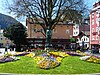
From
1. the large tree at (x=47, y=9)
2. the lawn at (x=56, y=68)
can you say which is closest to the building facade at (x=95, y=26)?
the large tree at (x=47, y=9)

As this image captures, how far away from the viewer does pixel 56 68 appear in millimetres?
17391

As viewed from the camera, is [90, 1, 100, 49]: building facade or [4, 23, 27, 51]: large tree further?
[90, 1, 100, 49]: building facade

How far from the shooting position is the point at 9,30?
228 ft

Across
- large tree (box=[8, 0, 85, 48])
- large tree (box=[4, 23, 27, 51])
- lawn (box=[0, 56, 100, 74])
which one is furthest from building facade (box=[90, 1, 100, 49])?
lawn (box=[0, 56, 100, 74])

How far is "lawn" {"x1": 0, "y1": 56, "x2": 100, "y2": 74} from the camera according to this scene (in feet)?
54.5

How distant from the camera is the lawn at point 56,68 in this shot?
1662cm

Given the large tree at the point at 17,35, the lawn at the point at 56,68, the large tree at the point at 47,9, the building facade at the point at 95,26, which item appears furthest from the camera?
the building facade at the point at 95,26

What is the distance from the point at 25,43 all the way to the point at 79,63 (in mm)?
52615

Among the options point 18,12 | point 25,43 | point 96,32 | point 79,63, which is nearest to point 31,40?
point 25,43

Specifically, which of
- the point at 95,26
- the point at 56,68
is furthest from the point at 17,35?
the point at 56,68

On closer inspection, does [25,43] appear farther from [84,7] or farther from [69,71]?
[69,71]

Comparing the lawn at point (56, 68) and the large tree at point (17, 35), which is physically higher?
the large tree at point (17, 35)

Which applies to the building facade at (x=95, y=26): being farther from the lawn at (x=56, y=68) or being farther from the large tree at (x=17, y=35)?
the lawn at (x=56, y=68)

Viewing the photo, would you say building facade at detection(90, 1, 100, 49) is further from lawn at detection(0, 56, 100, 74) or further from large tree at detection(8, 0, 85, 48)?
lawn at detection(0, 56, 100, 74)
